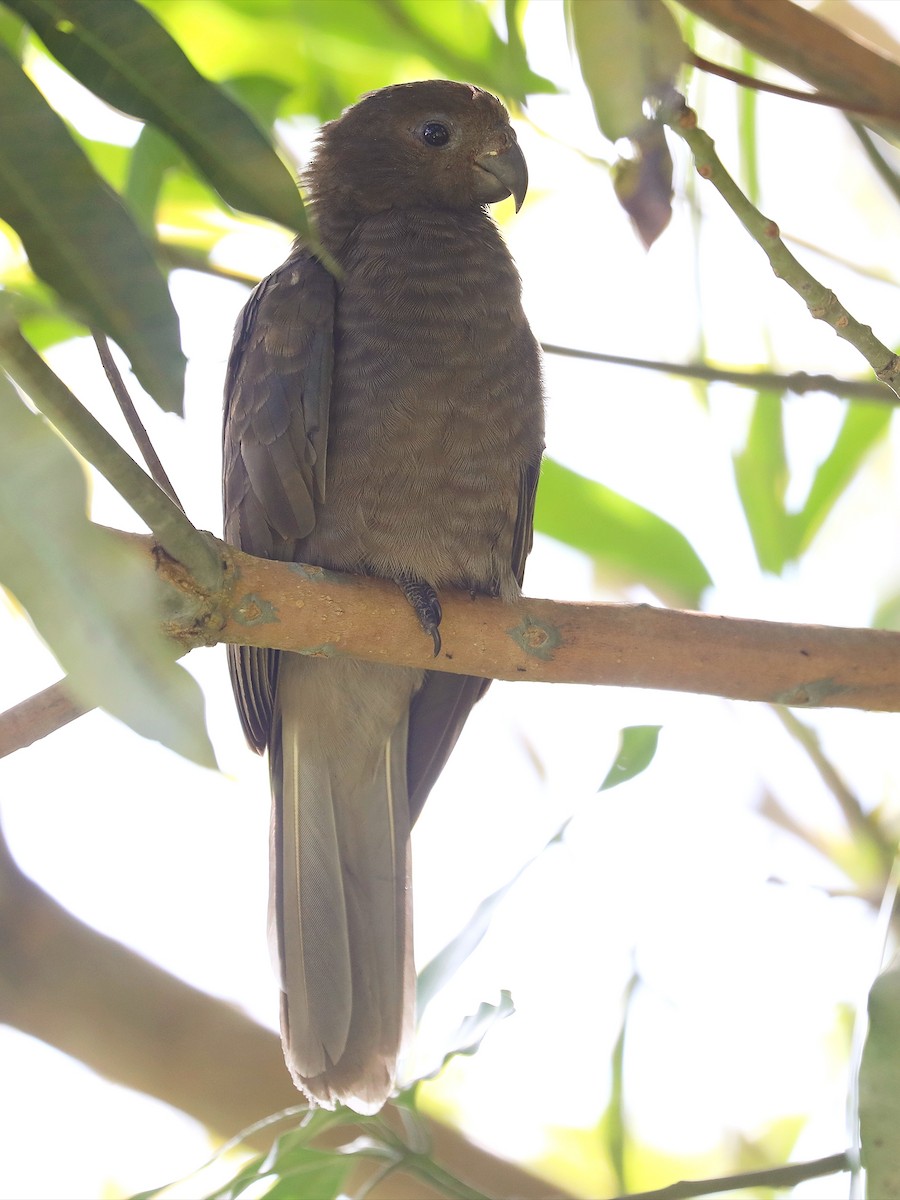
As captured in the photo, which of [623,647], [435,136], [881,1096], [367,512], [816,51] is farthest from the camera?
[435,136]

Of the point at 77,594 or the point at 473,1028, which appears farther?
the point at 473,1028

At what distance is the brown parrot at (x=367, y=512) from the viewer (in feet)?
6.84

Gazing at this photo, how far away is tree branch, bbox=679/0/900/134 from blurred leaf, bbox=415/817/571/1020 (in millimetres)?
1228

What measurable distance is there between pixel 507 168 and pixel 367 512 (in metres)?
0.98

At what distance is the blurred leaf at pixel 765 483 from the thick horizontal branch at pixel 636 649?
0.59 metres

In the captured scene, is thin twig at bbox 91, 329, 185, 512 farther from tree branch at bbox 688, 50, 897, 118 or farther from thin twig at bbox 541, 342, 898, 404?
thin twig at bbox 541, 342, 898, 404

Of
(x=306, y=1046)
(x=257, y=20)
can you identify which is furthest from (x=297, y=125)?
(x=306, y=1046)

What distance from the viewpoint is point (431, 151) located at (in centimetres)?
253

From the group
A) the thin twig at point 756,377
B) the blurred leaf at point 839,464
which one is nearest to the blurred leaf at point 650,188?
the thin twig at point 756,377

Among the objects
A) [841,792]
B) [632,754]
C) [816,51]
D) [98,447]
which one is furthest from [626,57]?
[841,792]

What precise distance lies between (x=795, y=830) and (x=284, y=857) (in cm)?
121

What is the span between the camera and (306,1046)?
6.83 ft

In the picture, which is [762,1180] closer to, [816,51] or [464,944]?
[464,944]

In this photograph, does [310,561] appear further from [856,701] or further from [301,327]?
[856,701]
